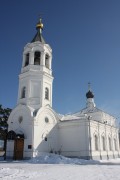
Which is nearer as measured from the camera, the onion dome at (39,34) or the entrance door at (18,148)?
the entrance door at (18,148)

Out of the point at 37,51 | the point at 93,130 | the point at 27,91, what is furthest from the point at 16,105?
the point at 93,130

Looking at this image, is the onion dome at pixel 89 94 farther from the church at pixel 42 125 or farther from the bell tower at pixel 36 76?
the bell tower at pixel 36 76

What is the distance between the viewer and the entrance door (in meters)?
19.5

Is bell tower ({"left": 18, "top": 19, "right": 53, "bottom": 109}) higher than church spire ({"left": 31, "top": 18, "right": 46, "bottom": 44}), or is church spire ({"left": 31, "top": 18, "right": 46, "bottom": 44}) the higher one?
church spire ({"left": 31, "top": 18, "right": 46, "bottom": 44})

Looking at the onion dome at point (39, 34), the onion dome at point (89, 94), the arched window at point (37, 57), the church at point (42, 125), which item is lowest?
the church at point (42, 125)

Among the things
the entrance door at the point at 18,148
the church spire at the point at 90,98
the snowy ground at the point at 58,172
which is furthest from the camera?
the church spire at the point at 90,98

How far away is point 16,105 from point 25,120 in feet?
8.02

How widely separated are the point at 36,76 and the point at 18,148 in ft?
26.5

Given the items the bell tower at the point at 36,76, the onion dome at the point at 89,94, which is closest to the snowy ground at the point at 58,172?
the bell tower at the point at 36,76

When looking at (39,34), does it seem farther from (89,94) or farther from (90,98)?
(90,98)

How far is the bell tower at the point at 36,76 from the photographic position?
873 inches

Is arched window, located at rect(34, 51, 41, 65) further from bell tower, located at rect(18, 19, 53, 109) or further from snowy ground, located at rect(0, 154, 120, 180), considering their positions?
snowy ground, located at rect(0, 154, 120, 180)

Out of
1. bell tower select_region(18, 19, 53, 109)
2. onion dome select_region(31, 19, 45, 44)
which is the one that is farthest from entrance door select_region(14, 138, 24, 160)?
onion dome select_region(31, 19, 45, 44)

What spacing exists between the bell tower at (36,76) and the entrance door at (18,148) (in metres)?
3.85
